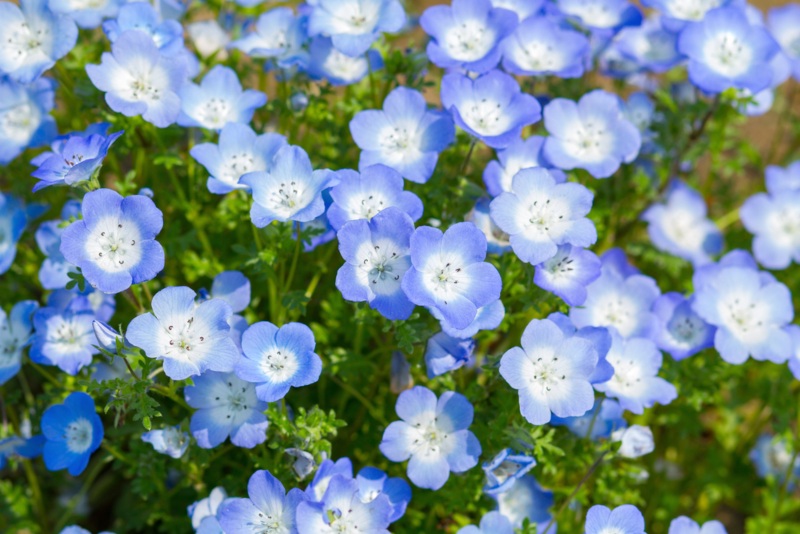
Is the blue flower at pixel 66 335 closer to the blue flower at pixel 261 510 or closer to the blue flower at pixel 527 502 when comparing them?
the blue flower at pixel 261 510

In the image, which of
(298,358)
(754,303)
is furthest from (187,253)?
(754,303)

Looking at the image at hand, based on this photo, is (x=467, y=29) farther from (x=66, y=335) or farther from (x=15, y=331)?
(x=15, y=331)

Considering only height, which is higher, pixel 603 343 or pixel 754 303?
pixel 603 343

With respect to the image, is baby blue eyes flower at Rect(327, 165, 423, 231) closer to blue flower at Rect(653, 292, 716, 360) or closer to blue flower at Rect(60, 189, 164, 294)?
blue flower at Rect(60, 189, 164, 294)

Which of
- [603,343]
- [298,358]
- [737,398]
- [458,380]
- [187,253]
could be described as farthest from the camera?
[737,398]

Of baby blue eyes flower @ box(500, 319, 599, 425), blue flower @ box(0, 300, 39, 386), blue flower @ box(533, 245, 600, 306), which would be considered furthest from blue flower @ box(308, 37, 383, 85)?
blue flower @ box(0, 300, 39, 386)

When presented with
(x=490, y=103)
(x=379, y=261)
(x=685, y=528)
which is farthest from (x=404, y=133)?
(x=685, y=528)

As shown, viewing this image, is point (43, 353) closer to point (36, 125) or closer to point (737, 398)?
point (36, 125)
